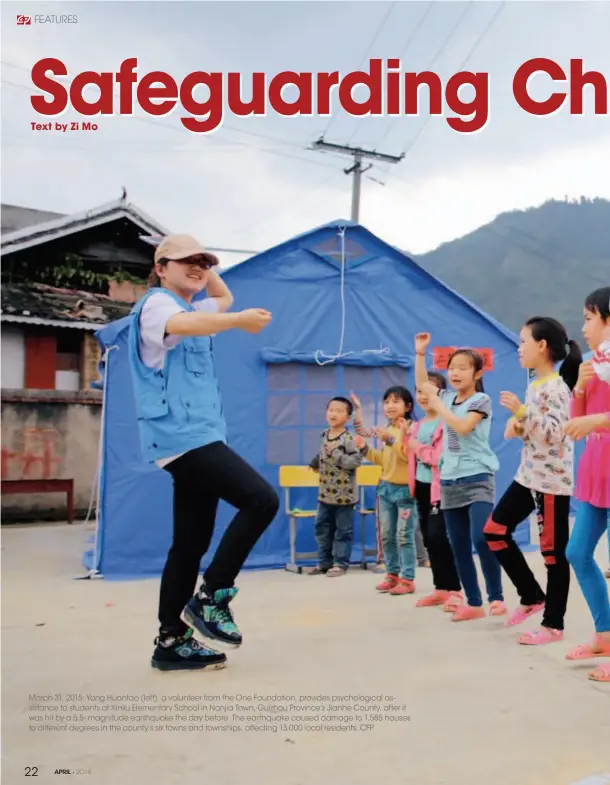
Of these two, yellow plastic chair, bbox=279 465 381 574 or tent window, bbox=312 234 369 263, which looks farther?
tent window, bbox=312 234 369 263

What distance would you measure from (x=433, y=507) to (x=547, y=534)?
988 mm

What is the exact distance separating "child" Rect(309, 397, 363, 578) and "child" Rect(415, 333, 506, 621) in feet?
5.29

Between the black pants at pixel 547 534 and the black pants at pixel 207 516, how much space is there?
41.1 inches

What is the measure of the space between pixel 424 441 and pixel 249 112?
7.69ft

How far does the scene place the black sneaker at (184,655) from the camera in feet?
8.34

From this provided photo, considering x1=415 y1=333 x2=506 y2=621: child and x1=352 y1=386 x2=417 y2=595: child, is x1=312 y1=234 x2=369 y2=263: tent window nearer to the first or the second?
x1=352 y1=386 x2=417 y2=595: child

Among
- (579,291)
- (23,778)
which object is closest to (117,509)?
(23,778)

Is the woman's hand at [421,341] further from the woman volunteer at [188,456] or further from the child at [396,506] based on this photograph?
the woman volunteer at [188,456]

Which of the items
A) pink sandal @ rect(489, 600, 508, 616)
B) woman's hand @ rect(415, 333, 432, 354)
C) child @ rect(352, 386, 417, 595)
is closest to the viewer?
woman's hand @ rect(415, 333, 432, 354)

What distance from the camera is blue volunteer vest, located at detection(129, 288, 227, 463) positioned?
8.07ft

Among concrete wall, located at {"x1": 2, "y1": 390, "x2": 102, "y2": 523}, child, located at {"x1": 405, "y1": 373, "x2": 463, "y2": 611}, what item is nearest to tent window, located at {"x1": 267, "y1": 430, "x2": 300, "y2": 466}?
child, located at {"x1": 405, "y1": 373, "x2": 463, "y2": 611}

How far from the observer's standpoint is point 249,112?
2322 millimetres

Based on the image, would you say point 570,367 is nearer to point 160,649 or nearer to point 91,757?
Result: point 160,649

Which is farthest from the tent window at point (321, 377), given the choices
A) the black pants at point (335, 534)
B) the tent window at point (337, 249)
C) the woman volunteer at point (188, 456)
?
the woman volunteer at point (188, 456)
